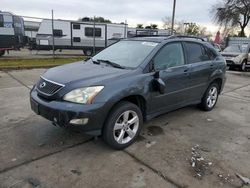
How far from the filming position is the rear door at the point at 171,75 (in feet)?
13.0

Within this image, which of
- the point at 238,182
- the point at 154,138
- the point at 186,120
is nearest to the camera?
the point at 238,182

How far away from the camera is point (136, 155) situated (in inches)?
134

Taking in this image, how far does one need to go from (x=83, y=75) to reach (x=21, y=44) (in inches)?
595

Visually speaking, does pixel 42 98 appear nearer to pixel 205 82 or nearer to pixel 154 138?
pixel 154 138

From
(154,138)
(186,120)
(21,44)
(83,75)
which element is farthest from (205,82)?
(21,44)

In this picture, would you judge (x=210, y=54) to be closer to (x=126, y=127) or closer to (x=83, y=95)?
(x=126, y=127)

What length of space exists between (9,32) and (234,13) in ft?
99.8

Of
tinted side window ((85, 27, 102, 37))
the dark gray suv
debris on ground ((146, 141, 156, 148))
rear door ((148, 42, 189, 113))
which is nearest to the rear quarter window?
the dark gray suv

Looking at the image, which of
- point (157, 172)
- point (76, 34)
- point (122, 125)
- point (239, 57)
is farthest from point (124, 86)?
point (76, 34)

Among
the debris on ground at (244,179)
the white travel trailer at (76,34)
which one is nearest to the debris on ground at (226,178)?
the debris on ground at (244,179)

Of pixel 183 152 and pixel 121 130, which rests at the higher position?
pixel 121 130

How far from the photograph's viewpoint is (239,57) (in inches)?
559

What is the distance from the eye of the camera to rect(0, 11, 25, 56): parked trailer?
15.2 meters

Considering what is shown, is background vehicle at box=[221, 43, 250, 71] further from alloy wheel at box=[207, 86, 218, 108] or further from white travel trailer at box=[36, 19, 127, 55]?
alloy wheel at box=[207, 86, 218, 108]
